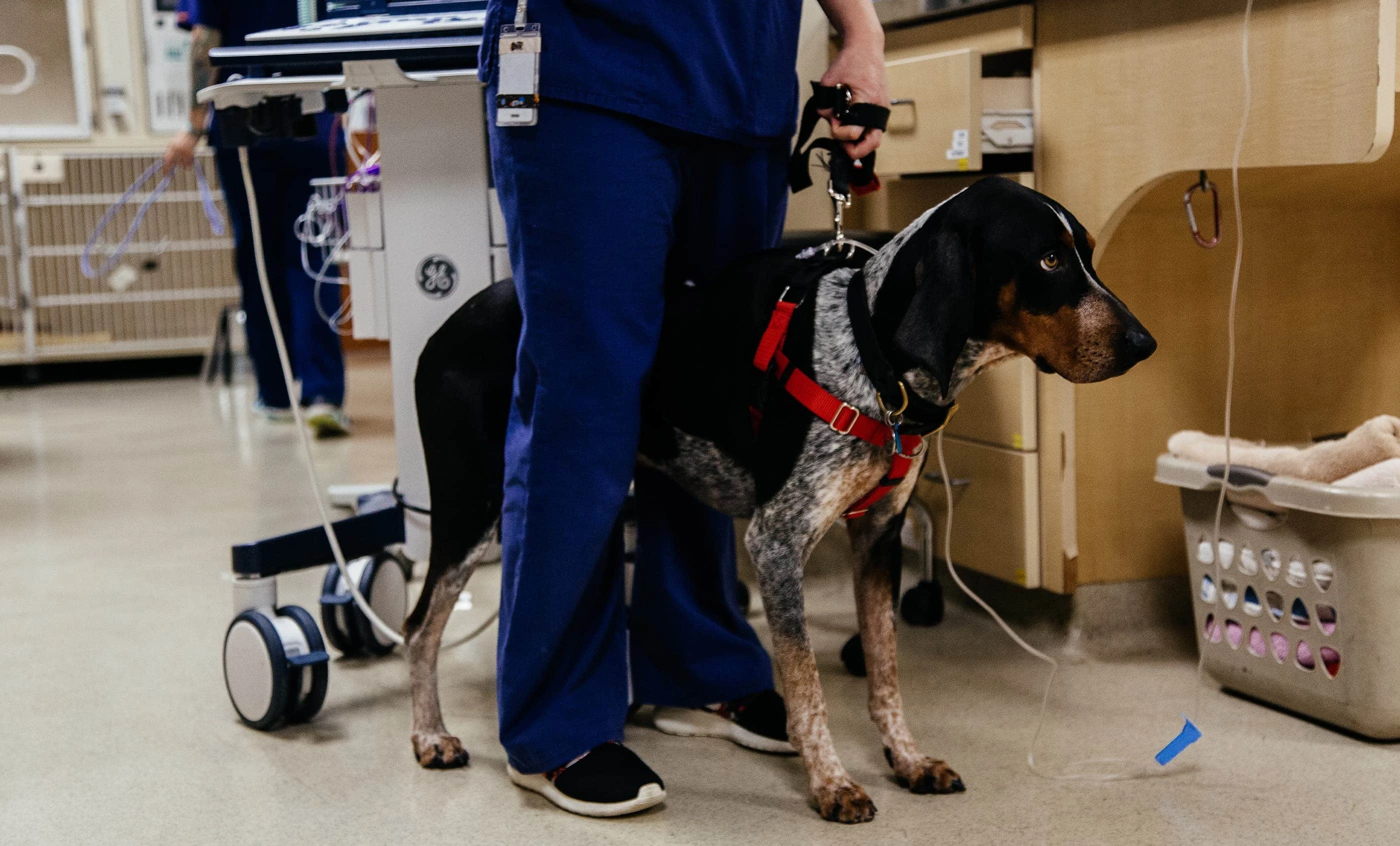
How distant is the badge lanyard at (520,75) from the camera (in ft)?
4.79

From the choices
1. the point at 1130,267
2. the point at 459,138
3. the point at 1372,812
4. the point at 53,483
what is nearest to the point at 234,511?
the point at 53,483

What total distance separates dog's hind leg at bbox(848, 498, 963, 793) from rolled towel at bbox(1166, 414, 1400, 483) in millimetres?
536

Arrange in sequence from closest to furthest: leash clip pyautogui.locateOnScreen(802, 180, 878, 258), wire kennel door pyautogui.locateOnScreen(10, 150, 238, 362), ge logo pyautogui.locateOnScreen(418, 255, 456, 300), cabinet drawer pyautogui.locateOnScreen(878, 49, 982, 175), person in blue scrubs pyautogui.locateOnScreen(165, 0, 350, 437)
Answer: leash clip pyautogui.locateOnScreen(802, 180, 878, 258) → cabinet drawer pyautogui.locateOnScreen(878, 49, 982, 175) → ge logo pyautogui.locateOnScreen(418, 255, 456, 300) → person in blue scrubs pyautogui.locateOnScreen(165, 0, 350, 437) → wire kennel door pyautogui.locateOnScreen(10, 150, 238, 362)

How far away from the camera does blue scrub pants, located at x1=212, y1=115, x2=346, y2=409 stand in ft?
13.5

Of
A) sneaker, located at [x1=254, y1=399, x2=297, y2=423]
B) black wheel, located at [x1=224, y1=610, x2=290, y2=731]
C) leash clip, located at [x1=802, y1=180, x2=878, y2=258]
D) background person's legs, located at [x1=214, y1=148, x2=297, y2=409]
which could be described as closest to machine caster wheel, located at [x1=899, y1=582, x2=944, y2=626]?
leash clip, located at [x1=802, y1=180, x2=878, y2=258]

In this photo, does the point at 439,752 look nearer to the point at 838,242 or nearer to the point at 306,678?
the point at 306,678

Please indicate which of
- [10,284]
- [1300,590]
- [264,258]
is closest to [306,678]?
[1300,590]

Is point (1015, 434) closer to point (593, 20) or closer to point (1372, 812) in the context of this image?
point (1372, 812)

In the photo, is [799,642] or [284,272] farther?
[284,272]

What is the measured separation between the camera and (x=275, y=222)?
14.0 ft

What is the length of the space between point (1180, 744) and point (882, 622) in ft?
1.30

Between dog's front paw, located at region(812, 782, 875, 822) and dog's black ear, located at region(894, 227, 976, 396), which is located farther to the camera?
dog's front paw, located at region(812, 782, 875, 822)

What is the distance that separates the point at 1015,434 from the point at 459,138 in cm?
105

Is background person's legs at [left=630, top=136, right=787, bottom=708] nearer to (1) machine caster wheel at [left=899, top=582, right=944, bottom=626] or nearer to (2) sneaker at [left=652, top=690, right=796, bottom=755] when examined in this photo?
(2) sneaker at [left=652, top=690, right=796, bottom=755]
